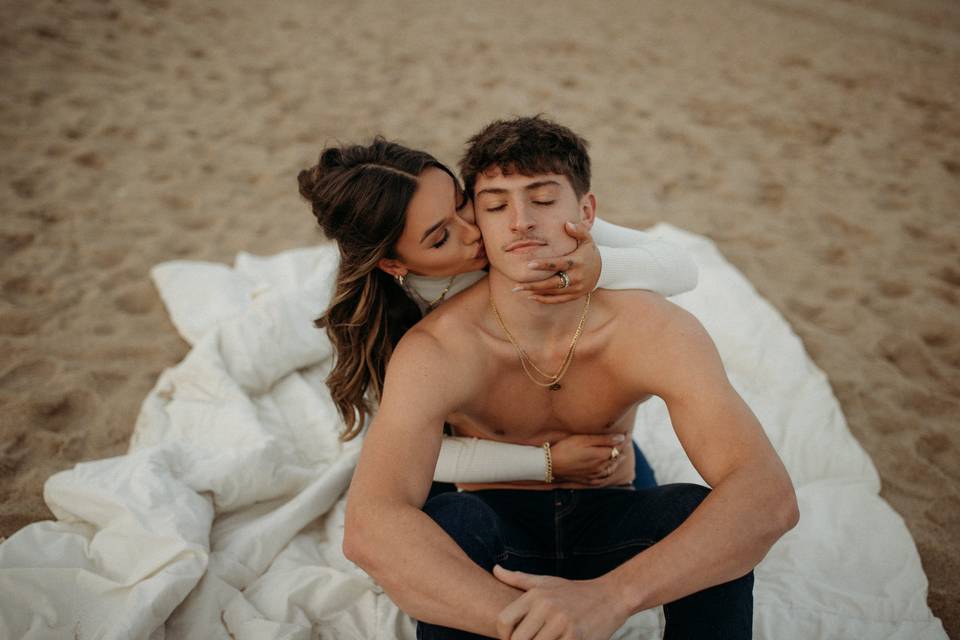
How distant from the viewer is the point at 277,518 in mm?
2527

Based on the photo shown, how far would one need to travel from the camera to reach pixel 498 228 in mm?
2154

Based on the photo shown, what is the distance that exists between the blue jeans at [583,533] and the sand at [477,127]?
4.02 ft

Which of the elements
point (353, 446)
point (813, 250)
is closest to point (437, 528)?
point (353, 446)

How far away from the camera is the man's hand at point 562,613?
1.62 meters

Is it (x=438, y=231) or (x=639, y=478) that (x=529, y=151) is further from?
(x=639, y=478)

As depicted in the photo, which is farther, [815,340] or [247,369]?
[815,340]

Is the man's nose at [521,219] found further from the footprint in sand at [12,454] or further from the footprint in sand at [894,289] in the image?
the footprint in sand at [894,289]

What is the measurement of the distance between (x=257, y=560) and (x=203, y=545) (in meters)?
0.21

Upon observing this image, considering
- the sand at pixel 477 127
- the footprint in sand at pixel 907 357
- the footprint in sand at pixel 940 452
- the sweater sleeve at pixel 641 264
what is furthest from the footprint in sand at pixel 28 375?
the footprint in sand at pixel 907 357

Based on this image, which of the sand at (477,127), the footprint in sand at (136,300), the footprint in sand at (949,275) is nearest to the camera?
the sand at (477,127)

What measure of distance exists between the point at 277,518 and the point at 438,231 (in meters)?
1.30

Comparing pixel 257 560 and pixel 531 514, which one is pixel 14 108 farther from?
pixel 531 514

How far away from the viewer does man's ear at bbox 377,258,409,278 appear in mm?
2287

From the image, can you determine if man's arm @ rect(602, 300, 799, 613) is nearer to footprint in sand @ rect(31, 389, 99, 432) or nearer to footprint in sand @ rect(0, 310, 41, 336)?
footprint in sand @ rect(31, 389, 99, 432)
